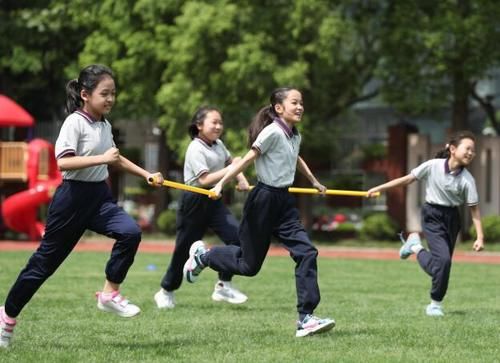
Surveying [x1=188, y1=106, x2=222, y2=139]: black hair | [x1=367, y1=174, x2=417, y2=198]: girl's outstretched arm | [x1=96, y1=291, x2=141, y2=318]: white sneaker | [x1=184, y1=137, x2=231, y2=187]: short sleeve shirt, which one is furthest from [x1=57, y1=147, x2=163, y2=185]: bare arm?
[x1=367, y1=174, x2=417, y2=198]: girl's outstretched arm

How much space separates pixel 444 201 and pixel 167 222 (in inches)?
749

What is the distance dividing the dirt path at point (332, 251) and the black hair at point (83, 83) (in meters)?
13.8

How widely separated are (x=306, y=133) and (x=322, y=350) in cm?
1755

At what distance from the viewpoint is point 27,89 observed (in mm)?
34188

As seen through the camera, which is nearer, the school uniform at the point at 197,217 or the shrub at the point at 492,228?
the school uniform at the point at 197,217

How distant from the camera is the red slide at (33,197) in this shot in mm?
25656

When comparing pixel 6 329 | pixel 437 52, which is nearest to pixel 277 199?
pixel 6 329

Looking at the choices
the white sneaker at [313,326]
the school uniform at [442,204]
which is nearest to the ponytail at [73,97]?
the white sneaker at [313,326]

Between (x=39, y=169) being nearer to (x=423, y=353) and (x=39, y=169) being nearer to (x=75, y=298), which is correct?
(x=75, y=298)

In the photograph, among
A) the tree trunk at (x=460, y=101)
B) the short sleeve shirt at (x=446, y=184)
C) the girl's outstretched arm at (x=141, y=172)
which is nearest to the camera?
the girl's outstretched arm at (x=141, y=172)

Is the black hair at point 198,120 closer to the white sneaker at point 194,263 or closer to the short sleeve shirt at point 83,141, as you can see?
the white sneaker at point 194,263

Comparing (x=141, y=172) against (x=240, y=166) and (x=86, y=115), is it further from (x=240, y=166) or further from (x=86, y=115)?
(x=240, y=166)

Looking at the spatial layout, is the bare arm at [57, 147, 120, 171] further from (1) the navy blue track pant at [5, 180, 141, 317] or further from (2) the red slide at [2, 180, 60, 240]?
(2) the red slide at [2, 180, 60, 240]

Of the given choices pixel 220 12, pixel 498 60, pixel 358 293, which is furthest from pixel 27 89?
pixel 358 293
